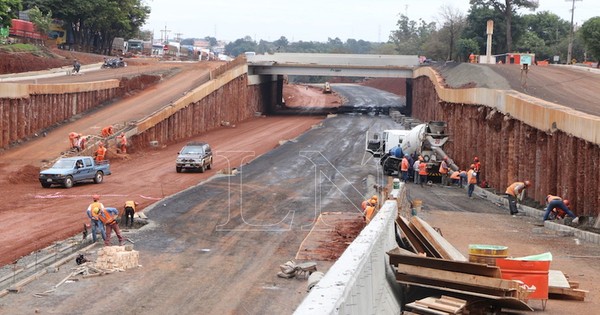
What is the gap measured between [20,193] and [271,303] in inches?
1021

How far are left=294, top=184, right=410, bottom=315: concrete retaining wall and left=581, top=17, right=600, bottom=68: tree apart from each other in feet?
319

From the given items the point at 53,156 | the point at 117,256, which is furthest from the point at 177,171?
the point at 117,256

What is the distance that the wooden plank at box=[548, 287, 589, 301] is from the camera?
17.3 metres

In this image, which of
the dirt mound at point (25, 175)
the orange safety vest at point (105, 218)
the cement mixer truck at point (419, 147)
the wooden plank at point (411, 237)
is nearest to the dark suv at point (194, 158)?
the dirt mound at point (25, 175)

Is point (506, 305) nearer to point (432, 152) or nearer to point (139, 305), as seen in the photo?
point (139, 305)

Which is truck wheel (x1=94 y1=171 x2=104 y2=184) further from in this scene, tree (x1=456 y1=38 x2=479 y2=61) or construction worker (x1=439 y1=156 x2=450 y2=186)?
tree (x1=456 y1=38 x2=479 y2=61)

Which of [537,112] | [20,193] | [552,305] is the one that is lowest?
[20,193]

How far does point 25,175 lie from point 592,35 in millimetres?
79789

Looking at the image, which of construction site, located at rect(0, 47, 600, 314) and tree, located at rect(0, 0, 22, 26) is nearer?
construction site, located at rect(0, 47, 600, 314)

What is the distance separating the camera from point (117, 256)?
27.1 meters

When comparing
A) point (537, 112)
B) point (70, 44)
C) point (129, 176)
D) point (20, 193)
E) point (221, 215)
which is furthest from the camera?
point (70, 44)

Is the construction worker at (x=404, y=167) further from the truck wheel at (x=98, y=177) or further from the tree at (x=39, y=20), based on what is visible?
the tree at (x=39, y=20)

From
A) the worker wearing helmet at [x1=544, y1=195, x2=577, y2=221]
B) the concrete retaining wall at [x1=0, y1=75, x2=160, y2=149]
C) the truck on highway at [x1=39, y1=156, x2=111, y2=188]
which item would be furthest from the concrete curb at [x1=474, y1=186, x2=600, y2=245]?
the concrete retaining wall at [x1=0, y1=75, x2=160, y2=149]

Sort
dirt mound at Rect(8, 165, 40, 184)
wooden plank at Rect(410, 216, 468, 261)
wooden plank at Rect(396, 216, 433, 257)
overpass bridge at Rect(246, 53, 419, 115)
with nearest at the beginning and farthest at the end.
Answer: wooden plank at Rect(410, 216, 468, 261) → wooden plank at Rect(396, 216, 433, 257) → dirt mound at Rect(8, 165, 40, 184) → overpass bridge at Rect(246, 53, 419, 115)
